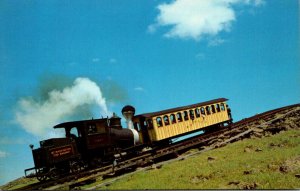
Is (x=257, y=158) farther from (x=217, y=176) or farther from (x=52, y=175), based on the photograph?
(x=52, y=175)

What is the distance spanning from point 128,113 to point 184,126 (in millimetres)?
3865

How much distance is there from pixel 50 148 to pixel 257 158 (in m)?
9.19

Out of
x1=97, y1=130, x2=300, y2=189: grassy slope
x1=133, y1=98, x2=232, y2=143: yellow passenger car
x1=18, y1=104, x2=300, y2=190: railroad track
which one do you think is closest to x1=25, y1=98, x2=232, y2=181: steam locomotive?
x1=133, y1=98, x2=232, y2=143: yellow passenger car

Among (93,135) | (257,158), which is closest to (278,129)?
(257,158)

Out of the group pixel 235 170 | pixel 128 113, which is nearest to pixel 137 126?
pixel 128 113

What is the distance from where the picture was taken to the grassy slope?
34.3ft

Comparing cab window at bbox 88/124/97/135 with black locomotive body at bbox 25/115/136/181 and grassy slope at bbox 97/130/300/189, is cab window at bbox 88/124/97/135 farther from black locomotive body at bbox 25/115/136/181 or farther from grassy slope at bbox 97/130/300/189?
grassy slope at bbox 97/130/300/189

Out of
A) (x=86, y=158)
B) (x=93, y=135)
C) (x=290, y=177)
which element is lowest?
(x=290, y=177)

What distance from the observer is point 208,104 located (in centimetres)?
2459

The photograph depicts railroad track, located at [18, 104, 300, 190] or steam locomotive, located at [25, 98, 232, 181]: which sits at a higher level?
steam locomotive, located at [25, 98, 232, 181]

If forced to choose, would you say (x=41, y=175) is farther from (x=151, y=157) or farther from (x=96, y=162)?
(x=151, y=157)

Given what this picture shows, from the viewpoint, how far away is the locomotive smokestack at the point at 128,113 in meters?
22.9

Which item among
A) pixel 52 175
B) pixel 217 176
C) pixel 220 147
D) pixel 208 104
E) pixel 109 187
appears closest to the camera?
pixel 217 176

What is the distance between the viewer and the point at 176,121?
74.3 ft
